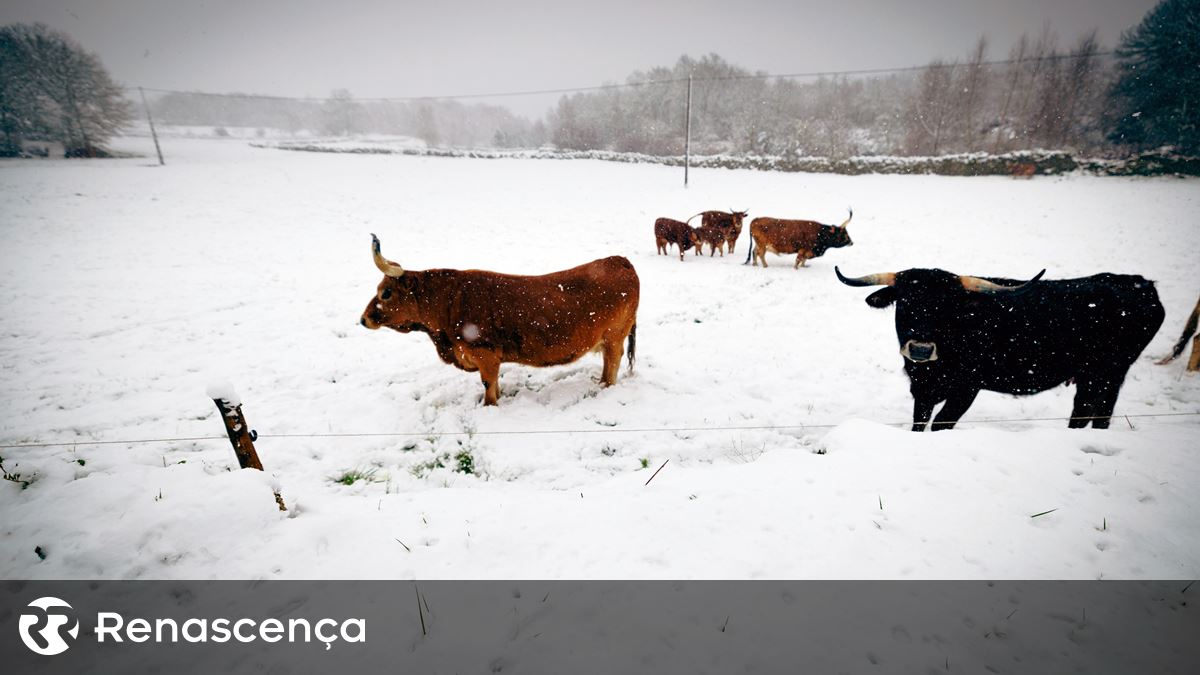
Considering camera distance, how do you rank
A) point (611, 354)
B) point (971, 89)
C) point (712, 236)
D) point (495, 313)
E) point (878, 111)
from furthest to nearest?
point (878, 111), point (971, 89), point (712, 236), point (611, 354), point (495, 313)

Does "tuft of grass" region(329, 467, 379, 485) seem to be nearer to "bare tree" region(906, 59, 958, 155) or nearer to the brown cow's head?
the brown cow's head

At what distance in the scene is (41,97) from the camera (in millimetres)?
24797

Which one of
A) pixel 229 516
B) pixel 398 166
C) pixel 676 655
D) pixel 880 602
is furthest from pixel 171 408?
pixel 398 166

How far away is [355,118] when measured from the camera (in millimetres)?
94188

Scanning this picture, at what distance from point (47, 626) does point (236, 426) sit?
1.32m

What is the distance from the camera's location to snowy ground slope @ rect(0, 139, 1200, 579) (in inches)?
94.0

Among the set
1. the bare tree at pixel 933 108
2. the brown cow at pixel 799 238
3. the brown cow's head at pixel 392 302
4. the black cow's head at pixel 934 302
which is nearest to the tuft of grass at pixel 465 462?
the brown cow's head at pixel 392 302

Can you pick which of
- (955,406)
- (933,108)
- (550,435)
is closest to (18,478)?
(550,435)

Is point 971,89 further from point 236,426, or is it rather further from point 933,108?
point 236,426

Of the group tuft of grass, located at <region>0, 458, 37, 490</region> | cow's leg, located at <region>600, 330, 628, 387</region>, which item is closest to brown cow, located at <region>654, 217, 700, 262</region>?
cow's leg, located at <region>600, 330, 628, 387</region>

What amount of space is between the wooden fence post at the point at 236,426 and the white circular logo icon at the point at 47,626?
92 cm

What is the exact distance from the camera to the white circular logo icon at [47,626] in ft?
5.97

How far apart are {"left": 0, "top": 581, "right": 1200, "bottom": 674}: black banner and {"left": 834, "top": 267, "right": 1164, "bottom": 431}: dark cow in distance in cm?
245

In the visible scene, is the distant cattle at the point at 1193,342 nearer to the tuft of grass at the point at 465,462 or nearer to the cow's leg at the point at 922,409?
the cow's leg at the point at 922,409
